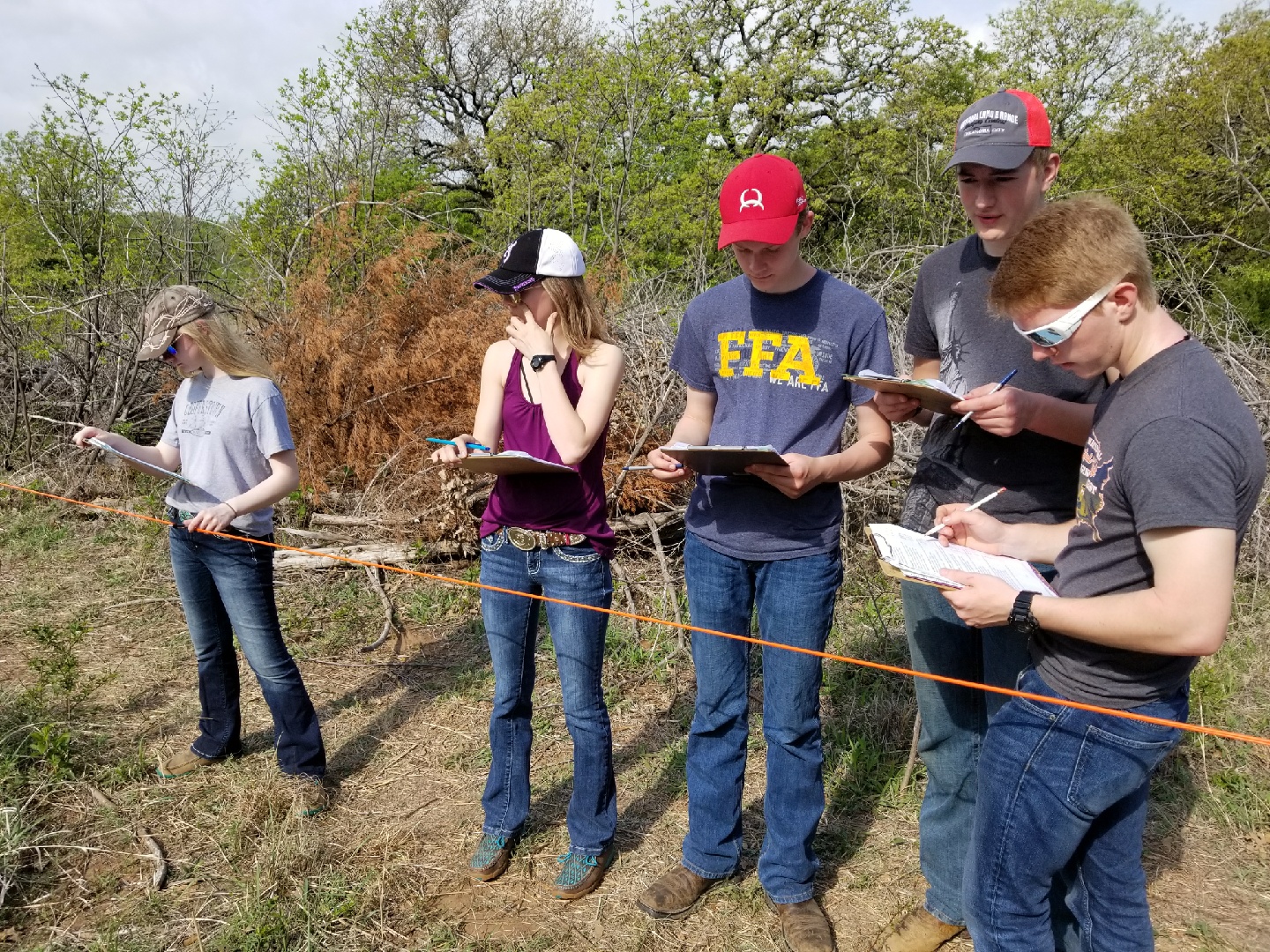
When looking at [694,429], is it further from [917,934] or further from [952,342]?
[917,934]

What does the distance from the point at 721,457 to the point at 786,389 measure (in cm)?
35

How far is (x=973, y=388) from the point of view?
235 centimetres

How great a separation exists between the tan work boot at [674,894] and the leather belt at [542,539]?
1158 mm

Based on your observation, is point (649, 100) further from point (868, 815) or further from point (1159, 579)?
point (1159, 579)

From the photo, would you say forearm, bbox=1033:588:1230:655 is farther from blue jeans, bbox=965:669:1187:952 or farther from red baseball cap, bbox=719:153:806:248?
red baseball cap, bbox=719:153:806:248

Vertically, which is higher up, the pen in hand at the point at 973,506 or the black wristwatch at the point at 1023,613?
the pen in hand at the point at 973,506

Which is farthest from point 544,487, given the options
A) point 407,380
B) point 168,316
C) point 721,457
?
point 407,380

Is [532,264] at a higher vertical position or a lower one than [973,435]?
higher

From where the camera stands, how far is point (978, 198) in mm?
2283

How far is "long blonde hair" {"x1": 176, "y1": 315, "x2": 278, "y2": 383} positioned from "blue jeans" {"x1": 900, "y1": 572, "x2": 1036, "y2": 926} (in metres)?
2.54

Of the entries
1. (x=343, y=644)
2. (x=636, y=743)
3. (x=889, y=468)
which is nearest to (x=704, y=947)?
(x=636, y=743)

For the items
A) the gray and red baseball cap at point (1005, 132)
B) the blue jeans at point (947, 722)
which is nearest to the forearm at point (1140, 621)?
the blue jeans at point (947, 722)

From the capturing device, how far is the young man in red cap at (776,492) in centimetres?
253

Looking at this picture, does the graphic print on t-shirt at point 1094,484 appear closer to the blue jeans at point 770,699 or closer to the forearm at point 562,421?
the blue jeans at point 770,699
